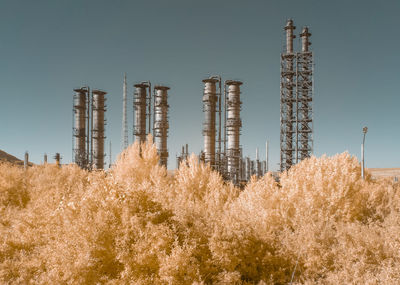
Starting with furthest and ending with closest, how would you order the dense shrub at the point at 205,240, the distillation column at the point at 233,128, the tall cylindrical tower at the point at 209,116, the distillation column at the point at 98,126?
the distillation column at the point at 98,126
the tall cylindrical tower at the point at 209,116
the distillation column at the point at 233,128
the dense shrub at the point at 205,240

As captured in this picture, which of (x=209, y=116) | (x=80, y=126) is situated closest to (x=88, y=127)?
(x=80, y=126)

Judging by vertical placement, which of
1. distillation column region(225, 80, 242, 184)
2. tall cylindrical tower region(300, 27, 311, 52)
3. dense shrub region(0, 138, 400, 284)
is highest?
tall cylindrical tower region(300, 27, 311, 52)

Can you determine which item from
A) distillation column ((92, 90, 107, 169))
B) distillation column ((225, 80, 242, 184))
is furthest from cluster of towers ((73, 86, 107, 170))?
distillation column ((225, 80, 242, 184))

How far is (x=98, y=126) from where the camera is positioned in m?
41.0

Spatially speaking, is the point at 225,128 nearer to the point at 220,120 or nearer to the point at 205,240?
the point at 220,120

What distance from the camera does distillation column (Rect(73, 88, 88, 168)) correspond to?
40750 mm

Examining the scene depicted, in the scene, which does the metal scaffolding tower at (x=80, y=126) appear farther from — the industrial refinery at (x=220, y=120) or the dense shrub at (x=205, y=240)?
the dense shrub at (x=205, y=240)

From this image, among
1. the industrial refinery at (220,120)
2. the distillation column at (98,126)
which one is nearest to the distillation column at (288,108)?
the industrial refinery at (220,120)

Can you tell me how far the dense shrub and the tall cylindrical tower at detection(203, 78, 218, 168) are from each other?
17784mm

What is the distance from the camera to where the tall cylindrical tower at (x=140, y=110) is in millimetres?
39000

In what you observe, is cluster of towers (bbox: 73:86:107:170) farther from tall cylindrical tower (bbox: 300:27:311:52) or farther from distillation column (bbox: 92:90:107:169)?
tall cylindrical tower (bbox: 300:27:311:52)

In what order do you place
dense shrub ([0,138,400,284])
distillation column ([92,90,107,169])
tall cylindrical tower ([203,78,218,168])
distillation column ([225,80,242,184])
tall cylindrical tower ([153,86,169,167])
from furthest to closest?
distillation column ([92,90,107,169]), tall cylindrical tower ([153,86,169,167]), tall cylindrical tower ([203,78,218,168]), distillation column ([225,80,242,184]), dense shrub ([0,138,400,284])

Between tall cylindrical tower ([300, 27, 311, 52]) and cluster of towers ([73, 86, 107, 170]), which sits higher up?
tall cylindrical tower ([300, 27, 311, 52])

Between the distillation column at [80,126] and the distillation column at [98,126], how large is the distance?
155cm
